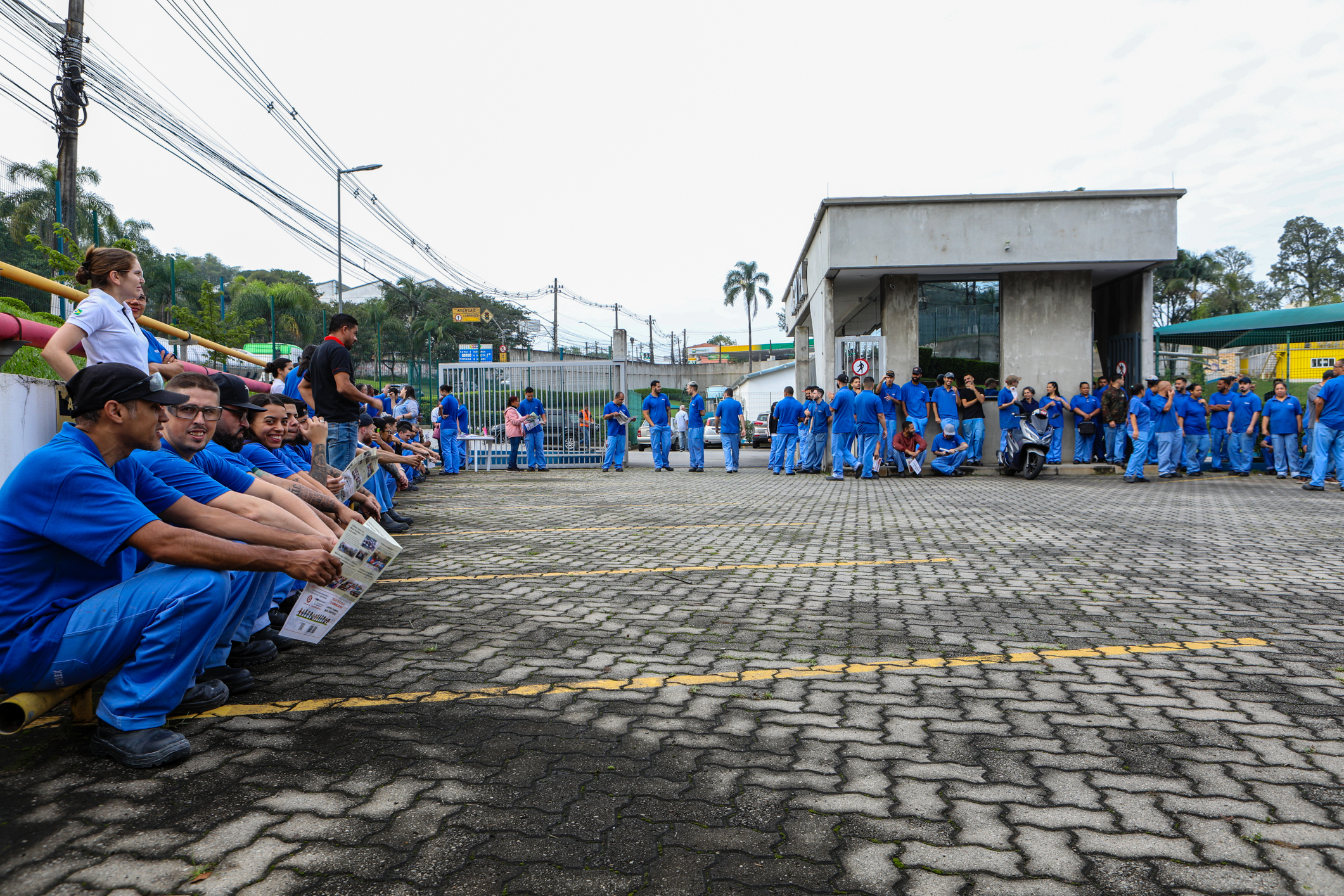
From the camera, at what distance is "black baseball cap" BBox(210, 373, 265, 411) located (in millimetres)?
4500

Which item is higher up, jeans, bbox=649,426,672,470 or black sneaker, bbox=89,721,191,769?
jeans, bbox=649,426,672,470

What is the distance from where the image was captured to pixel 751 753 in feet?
9.31

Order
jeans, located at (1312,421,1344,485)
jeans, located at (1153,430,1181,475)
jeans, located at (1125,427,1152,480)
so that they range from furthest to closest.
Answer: jeans, located at (1153,430,1181,475)
jeans, located at (1125,427,1152,480)
jeans, located at (1312,421,1344,485)

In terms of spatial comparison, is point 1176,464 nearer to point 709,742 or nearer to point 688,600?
point 688,600

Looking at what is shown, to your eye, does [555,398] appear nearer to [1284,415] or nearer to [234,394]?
[1284,415]

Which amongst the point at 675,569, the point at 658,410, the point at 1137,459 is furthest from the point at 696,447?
the point at 675,569


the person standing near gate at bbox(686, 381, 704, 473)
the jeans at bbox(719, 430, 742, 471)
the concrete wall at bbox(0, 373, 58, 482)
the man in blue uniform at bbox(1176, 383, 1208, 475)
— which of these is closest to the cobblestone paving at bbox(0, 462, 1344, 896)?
the concrete wall at bbox(0, 373, 58, 482)

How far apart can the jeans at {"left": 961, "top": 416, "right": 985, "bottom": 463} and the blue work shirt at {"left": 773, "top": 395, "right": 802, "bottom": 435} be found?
11.4ft

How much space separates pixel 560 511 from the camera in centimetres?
1028

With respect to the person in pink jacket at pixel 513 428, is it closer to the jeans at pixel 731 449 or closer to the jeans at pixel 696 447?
the jeans at pixel 696 447

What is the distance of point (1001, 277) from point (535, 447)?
11029 mm

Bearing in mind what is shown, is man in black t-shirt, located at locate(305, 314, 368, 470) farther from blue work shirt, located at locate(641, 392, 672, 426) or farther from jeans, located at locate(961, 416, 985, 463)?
jeans, located at locate(961, 416, 985, 463)

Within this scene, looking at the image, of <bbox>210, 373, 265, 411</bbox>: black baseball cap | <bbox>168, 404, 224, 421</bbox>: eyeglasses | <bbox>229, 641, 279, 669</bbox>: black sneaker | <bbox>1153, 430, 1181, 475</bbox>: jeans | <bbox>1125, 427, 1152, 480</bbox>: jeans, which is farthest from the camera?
<bbox>1153, 430, 1181, 475</bbox>: jeans

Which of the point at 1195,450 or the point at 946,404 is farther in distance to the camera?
the point at 946,404
